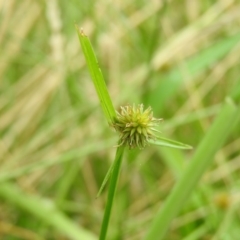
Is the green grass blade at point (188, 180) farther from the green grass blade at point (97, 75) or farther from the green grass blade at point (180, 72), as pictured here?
the green grass blade at point (180, 72)

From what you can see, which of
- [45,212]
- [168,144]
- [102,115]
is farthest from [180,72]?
[168,144]

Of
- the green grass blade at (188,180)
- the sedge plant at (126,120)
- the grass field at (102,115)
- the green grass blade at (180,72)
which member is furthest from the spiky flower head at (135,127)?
the green grass blade at (180,72)

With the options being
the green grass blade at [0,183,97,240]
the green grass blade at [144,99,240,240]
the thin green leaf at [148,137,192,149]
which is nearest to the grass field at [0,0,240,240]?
the green grass blade at [0,183,97,240]

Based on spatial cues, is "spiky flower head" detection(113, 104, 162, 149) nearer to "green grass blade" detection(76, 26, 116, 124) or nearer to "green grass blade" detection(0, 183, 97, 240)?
"green grass blade" detection(76, 26, 116, 124)

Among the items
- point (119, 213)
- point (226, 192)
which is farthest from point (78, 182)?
point (226, 192)

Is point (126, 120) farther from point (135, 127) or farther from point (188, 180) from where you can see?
point (188, 180)

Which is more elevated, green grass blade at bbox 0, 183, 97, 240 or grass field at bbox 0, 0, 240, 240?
grass field at bbox 0, 0, 240, 240
